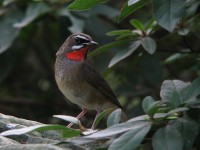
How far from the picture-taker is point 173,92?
2.90 m

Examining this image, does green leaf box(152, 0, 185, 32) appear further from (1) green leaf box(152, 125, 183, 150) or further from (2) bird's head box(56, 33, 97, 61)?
(2) bird's head box(56, 33, 97, 61)

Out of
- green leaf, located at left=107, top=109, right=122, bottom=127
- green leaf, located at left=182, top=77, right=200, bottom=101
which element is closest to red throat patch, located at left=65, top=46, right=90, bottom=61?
green leaf, located at left=107, top=109, right=122, bottom=127

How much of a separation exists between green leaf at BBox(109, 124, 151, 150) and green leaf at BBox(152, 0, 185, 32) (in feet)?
2.32

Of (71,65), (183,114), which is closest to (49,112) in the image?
(71,65)

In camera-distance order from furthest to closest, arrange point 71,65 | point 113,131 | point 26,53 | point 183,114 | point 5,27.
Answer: point 26,53
point 5,27
point 71,65
point 183,114
point 113,131

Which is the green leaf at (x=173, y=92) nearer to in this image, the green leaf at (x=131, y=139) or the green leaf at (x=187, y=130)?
the green leaf at (x=187, y=130)

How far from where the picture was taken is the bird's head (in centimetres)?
568

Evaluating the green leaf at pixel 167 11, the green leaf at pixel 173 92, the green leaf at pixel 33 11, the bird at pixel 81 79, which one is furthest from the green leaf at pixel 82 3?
the green leaf at pixel 33 11

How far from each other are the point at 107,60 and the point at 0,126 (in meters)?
3.40

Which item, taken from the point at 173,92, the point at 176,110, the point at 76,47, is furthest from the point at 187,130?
the point at 76,47

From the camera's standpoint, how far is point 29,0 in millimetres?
6656

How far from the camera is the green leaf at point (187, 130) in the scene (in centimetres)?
269

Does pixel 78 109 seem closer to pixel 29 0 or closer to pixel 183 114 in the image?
pixel 29 0

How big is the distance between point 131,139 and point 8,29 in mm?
4202
